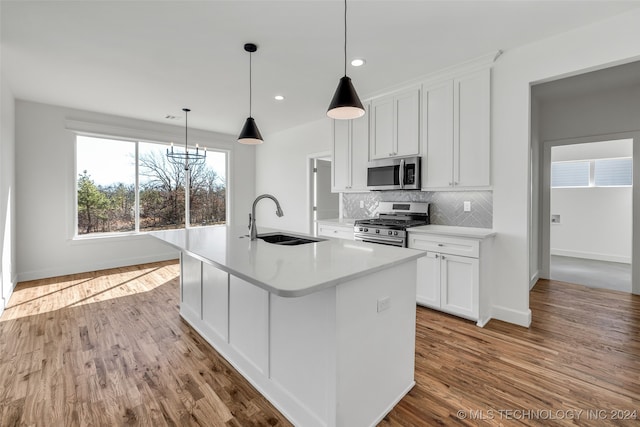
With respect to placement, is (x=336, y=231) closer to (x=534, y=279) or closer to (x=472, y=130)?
(x=472, y=130)

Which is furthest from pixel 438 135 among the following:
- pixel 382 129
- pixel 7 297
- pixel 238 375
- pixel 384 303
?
pixel 7 297

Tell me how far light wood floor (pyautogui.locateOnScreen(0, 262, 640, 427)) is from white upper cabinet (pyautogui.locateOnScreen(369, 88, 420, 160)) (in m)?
1.99

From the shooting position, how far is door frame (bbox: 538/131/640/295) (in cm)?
371

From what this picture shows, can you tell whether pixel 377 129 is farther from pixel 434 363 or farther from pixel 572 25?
pixel 434 363

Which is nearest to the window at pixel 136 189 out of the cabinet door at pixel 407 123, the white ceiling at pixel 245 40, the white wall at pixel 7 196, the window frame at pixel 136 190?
the window frame at pixel 136 190

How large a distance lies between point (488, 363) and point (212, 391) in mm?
1996

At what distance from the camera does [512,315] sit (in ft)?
9.50

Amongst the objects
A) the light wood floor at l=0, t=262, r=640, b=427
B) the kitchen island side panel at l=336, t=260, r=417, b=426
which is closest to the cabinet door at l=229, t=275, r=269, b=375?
the light wood floor at l=0, t=262, r=640, b=427

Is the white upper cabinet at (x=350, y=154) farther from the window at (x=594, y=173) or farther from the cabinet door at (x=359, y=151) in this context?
the window at (x=594, y=173)

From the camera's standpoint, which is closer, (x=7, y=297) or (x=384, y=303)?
(x=384, y=303)

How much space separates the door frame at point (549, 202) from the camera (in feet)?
12.2

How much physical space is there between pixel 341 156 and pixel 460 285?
8.06ft

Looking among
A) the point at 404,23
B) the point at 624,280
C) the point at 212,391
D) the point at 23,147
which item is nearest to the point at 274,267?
the point at 212,391

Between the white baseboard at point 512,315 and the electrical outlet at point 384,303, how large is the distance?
6.46ft
